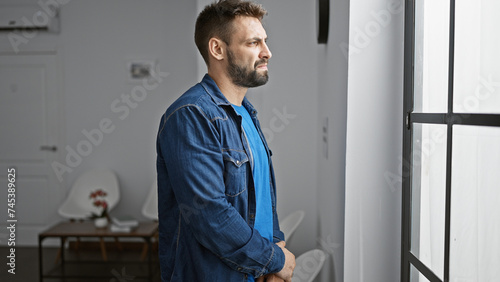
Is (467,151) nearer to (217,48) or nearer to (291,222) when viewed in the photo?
(217,48)

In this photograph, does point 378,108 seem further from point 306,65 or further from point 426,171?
point 306,65

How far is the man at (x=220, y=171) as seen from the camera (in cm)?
128

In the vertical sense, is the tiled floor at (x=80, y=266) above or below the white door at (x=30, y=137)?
below

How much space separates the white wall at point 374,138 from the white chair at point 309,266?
438 millimetres

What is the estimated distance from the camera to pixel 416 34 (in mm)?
1461

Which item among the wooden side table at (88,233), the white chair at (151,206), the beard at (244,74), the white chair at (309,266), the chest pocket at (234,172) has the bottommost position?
the wooden side table at (88,233)

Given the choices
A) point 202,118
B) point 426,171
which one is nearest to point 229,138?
point 202,118

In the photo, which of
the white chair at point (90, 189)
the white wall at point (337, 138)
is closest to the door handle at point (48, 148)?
the white chair at point (90, 189)

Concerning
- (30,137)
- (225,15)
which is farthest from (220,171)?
(30,137)

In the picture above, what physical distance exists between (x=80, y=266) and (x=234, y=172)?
3.50 m

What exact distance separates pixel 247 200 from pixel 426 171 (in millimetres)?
522

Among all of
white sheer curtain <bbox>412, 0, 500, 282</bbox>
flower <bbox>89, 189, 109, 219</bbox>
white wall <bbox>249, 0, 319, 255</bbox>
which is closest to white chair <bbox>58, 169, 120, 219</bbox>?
flower <bbox>89, 189, 109, 219</bbox>

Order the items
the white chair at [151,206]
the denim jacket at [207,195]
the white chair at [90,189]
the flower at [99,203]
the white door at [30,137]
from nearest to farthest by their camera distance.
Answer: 1. the denim jacket at [207,195]
2. the flower at [99,203]
3. the white chair at [151,206]
4. the white chair at [90,189]
5. the white door at [30,137]

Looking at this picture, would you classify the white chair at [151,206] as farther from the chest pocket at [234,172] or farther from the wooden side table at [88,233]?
the chest pocket at [234,172]
